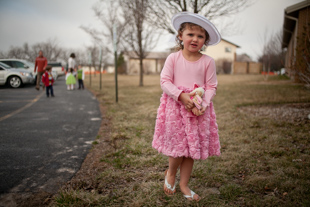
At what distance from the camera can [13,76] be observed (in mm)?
13820

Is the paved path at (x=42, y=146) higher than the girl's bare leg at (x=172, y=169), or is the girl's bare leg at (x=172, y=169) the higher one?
the girl's bare leg at (x=172, y=169)

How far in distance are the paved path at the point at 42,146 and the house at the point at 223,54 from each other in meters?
42.1

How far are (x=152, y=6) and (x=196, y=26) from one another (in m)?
8.11

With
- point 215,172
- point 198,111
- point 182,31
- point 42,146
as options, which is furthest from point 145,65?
point 198,111

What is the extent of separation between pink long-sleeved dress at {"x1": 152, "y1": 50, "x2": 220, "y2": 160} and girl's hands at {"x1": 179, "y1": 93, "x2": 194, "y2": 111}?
4 centimetres

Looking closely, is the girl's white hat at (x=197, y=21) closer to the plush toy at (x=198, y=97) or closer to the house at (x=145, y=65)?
the plush toy at (x=198, y=97)

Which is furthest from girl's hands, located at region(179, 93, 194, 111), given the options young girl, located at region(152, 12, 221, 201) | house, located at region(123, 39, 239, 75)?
house, located at region(123, 39, 239, 75)

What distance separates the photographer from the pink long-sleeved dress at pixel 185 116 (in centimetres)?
215

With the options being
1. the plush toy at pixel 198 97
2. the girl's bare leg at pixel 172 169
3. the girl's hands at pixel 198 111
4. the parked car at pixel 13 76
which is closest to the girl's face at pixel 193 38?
the plush toy at pixel 198 97

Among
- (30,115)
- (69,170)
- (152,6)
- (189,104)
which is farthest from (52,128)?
(152,6)

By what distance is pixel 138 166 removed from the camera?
3.04 m

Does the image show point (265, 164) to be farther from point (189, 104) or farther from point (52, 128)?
point (52, 128)

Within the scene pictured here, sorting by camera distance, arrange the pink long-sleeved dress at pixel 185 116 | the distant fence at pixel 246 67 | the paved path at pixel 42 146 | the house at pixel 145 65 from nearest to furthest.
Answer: the pink long-sleeved dress at pixel 185 116, the paved path at pixel 42 146, the distant fence at pixel 246 67, the house at pixel 145 65

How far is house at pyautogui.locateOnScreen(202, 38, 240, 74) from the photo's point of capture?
45438mm
